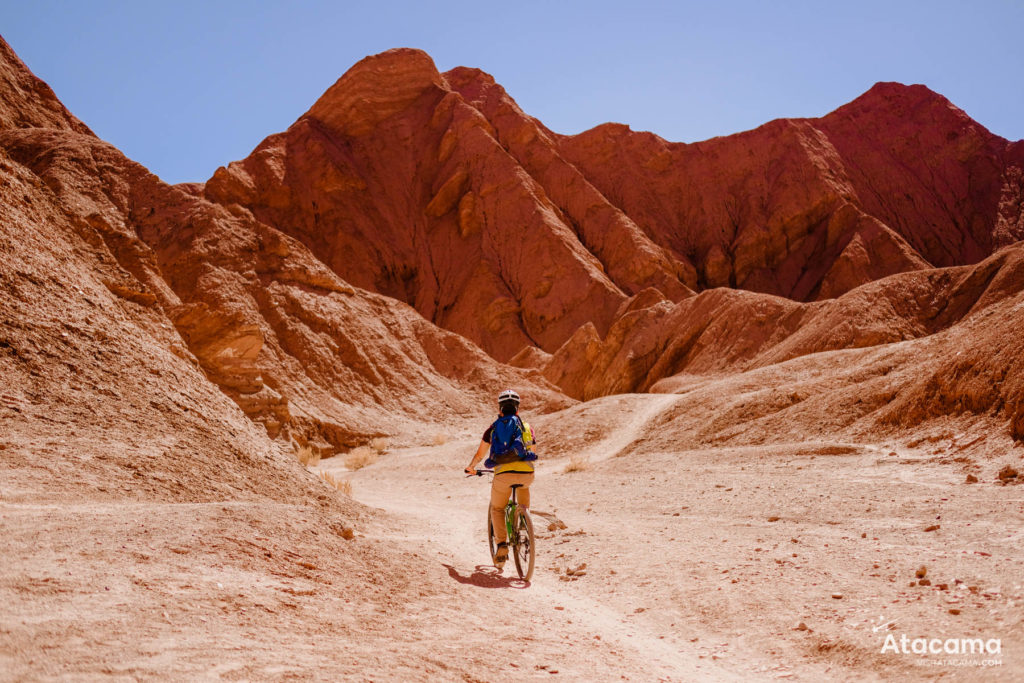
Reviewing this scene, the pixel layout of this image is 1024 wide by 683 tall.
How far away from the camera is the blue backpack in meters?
6.88

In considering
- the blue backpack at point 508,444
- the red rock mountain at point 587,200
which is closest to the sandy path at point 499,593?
the blue backpack at point 508,444

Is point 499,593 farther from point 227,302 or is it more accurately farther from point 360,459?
point 227,302

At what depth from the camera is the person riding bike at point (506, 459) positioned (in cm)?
691

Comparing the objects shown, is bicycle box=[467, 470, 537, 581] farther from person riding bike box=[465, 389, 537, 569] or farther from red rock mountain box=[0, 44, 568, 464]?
red rock mountain box=[0, 44, 568, 464]

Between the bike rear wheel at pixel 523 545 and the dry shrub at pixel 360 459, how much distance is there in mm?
16014

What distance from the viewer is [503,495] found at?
7.05 metres

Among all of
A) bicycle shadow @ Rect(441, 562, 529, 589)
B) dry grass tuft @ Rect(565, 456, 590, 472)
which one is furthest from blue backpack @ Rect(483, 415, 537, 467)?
dry grass tuft @ Rect(565, 456, 590, 472)

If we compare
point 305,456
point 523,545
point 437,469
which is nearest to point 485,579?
point 523,545

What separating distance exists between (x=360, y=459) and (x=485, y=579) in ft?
54.1

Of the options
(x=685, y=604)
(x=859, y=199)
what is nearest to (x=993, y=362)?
(x=685, y=604)

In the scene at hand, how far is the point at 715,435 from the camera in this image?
18.1 meters

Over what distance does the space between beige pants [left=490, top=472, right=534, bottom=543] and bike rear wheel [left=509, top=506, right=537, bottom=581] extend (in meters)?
0.12

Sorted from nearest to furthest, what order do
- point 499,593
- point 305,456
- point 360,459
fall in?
1. point 499,593
2. point 305,456
3. point 360,459

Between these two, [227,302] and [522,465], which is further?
[227,302]
